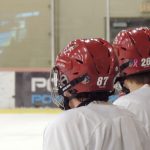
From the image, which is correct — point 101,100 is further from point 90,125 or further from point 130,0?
point 130,0

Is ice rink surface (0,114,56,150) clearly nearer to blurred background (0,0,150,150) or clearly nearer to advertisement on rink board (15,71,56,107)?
advertisement on rink board (15,71,56,107)

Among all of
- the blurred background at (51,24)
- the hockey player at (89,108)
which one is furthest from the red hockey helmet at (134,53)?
the blurred background at (51,24)

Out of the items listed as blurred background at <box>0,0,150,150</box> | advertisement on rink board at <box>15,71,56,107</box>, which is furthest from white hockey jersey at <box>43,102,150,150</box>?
blurred background at <box>0,0,150,150</box>

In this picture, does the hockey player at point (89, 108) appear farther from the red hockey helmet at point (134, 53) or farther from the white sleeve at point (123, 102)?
the red hockey helmet at point (134, 53)

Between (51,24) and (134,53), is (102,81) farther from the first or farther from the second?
(51,24)

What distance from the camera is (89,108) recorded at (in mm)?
1185

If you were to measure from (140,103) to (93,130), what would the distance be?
1.50 ft

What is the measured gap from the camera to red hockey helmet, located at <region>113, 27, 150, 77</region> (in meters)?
1.70

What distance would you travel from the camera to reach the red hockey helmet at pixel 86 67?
1208 millimetres

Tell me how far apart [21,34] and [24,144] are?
3.38 m

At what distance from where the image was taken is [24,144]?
371cm

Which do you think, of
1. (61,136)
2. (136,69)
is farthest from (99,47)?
(136,69)

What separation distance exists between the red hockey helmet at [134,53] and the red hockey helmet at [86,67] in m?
0.44

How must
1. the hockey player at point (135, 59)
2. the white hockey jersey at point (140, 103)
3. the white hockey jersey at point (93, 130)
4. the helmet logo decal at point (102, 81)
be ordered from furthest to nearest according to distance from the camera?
1. the hockey player at point (135, 59)
2. the white hockey jersey at point (140, 103)
3. the helmet logo decal at point (102, 81)
4. the white hockey jersey at point (93, 130)
